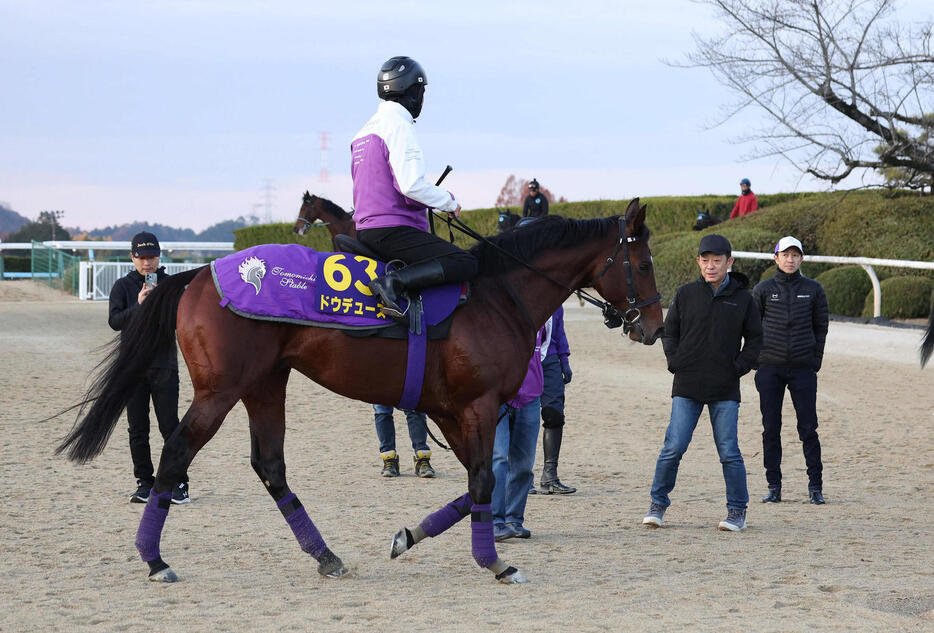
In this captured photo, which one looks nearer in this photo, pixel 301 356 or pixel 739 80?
pixel 301 356

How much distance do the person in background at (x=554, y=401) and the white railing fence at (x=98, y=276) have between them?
22.6 meters

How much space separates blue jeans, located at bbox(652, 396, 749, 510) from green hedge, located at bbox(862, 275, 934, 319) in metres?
11.9

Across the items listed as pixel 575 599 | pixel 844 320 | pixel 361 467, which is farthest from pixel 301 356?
pixel 844 320

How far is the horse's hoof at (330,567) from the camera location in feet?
16.7

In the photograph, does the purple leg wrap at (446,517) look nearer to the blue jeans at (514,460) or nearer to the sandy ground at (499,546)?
the sandy ground at (499,546)

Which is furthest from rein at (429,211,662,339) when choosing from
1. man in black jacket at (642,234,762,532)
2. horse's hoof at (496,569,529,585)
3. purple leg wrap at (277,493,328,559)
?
purple leg wrap at (277,493,328,559)

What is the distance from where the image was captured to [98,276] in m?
28.9

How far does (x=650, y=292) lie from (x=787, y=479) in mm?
2964

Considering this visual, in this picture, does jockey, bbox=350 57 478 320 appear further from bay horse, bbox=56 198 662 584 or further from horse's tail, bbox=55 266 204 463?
horse's tail, bbox=55 266 204 463

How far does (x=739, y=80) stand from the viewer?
68.6 feet

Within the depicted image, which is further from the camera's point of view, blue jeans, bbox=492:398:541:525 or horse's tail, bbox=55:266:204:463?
blue jeans, bbox=492:398:541:525

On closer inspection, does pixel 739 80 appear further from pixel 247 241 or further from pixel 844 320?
pixel 247 241

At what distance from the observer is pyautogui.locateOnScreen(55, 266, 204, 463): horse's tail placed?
523cm

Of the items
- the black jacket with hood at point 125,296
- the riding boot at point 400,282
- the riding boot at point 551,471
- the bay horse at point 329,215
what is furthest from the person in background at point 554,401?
the bay horse at point 329,215
